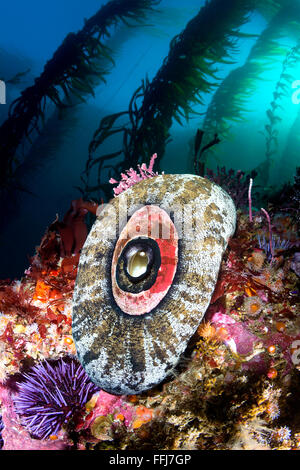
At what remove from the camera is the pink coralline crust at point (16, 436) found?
2.20 m

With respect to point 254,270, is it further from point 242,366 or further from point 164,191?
point 164,191

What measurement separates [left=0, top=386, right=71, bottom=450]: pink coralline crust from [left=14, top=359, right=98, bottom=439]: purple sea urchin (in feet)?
0.22

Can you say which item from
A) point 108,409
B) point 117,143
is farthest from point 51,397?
point 117,143

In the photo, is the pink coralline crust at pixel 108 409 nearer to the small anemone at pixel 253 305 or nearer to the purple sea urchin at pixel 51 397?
the purple sea urchin at pixel 51 397

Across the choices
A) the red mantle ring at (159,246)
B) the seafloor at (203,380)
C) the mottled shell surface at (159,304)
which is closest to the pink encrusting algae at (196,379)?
the seafloor at (203,380)

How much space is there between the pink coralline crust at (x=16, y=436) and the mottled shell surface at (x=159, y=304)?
79cm

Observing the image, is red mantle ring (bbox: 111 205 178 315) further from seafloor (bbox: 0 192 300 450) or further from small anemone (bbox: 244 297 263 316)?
small anemone (bbox: 244 297 263 316)

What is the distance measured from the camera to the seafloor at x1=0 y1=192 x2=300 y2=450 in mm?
1747

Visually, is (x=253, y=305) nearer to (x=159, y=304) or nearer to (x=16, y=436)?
(x=159, y=304)

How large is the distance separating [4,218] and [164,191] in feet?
32.4

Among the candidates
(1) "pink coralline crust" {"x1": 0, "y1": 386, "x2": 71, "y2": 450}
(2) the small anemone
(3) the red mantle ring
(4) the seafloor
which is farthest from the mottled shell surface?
(1) "pink coralline crust" {"x1": 0, "y1": 386, "x2": 71, "y2": 450}

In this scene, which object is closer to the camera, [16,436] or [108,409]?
[108,409]

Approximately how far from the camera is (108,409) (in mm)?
2148

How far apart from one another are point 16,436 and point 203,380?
2061mm
